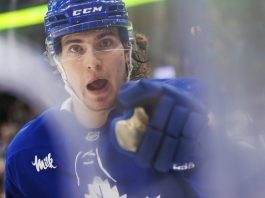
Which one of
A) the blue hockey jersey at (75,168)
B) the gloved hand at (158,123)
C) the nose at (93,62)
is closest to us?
the gloved hand at (158,123)

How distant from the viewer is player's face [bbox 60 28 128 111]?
2.02 ft

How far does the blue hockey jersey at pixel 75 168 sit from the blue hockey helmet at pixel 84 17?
128 mm

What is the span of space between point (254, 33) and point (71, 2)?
24cm

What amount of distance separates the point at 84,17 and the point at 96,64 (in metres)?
0.08

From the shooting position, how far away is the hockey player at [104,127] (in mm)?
495

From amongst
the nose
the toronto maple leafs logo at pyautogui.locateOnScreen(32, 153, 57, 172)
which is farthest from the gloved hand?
the toronto maple leafs logo at pyautogui.locateOnScreen(32, 153, 57, 172)

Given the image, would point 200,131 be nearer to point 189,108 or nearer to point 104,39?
point 189,108

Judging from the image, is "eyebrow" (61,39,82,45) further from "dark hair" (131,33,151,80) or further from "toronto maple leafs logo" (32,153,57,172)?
"toronto maple leafs logo" (32,153,57,172)

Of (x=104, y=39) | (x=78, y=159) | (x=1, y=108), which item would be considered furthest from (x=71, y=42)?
(x=1, y=108)

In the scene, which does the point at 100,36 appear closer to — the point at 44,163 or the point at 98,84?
the point at 98,84

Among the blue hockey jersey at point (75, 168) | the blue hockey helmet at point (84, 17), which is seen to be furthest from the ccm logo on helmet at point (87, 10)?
the blue hockey jersey at point (75, 168)

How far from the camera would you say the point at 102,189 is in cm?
76

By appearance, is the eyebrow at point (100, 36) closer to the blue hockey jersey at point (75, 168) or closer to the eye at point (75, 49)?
the eye at point (75, 49)

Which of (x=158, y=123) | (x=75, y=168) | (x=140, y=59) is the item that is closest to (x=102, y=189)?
(x=75, y=168)
